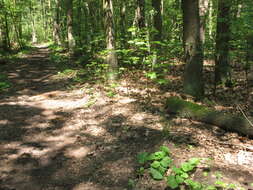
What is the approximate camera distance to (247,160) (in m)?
3.58

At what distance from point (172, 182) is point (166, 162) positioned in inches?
19.0

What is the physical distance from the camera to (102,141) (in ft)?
15.6

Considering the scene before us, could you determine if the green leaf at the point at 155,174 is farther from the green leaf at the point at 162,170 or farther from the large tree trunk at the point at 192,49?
the large tree trunk at the point at 192,49

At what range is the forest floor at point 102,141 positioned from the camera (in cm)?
352

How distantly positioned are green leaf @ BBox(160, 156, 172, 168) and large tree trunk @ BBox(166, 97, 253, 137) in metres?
1.92

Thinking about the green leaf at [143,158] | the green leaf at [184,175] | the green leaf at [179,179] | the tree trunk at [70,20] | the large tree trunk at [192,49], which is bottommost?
the green leaf at [179,179]

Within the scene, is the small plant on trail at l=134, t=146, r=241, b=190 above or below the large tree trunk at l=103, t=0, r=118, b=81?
below

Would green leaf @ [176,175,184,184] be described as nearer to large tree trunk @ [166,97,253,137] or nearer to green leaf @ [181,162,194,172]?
green leaf @ [181,162,194,172]

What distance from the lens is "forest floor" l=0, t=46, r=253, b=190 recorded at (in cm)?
352

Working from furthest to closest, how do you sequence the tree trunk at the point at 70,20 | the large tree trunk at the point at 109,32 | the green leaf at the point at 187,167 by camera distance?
the tree trunk at the point at 70,20
the large tree trunk at the point at 109,32
the green leaf at the point at 187,167

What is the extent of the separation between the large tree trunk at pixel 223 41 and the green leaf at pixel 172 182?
4837mm

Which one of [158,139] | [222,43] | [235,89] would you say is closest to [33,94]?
[158,139]

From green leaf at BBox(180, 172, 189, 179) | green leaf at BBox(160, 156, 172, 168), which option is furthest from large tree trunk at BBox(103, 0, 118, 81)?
green leaf at BBox(180, 172, 189, 179)

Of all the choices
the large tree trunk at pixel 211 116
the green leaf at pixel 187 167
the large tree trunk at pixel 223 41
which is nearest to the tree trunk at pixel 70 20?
the large tree trunk at pixel 223 41
